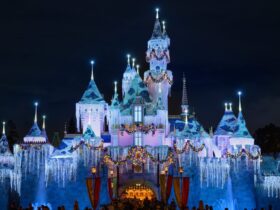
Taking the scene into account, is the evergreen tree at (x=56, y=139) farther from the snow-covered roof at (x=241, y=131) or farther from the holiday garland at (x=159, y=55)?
the snow-covered roof at (x=241, y=131)

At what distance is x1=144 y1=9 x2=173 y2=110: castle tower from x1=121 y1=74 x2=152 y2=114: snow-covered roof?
196cm

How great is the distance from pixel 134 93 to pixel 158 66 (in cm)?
490

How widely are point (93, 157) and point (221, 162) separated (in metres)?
10.6

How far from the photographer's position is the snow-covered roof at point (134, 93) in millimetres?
→ 45416

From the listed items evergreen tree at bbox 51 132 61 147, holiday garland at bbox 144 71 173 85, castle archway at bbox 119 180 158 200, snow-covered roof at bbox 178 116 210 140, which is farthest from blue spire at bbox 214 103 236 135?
Answer: evergreen tree at bbox 51 132 61 147

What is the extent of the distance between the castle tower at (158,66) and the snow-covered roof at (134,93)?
1959 mm

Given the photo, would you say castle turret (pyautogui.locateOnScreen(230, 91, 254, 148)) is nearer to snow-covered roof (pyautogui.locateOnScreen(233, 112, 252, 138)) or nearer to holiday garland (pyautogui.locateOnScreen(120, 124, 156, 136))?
snow-covered roof (pyautogui.locateOnScreen(233, 112, 252, 138))

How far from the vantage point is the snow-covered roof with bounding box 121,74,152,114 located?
45416 mm

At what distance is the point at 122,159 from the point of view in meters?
42.3

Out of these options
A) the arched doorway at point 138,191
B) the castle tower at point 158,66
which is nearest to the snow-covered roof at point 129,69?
the castle tower at point 158,66

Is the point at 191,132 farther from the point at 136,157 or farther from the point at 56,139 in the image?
the point at 56,139

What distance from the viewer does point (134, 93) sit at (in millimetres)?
46031

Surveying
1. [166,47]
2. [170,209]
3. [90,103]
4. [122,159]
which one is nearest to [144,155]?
[122,159]

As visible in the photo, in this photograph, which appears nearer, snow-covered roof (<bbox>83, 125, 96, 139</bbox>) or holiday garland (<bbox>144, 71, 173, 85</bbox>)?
snow-covered roof (<bbox>83, 125, 96, 139</bbox>)
